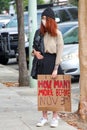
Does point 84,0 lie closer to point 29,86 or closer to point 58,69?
point 58,69

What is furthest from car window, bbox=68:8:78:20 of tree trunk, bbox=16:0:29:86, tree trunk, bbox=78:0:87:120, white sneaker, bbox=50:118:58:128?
white sneaker, bbox=50:118:58:128

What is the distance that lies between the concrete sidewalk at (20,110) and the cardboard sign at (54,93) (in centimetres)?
30

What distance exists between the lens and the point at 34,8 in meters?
12.1

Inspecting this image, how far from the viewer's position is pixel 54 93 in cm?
780

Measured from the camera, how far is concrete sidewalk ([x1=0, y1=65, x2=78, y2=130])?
7750mm

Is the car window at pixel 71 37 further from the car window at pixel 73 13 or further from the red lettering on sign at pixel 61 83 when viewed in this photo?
the red lettering on sign at pixel 61 83

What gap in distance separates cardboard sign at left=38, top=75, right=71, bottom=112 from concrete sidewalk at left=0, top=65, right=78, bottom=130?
0.30 meters

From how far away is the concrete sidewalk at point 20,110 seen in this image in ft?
25.4

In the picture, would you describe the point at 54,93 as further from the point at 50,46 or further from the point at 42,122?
the point at 50,46

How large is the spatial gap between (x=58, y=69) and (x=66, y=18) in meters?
15.0

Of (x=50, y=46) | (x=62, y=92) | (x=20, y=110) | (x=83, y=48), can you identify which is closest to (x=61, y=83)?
(x=62, y=92)

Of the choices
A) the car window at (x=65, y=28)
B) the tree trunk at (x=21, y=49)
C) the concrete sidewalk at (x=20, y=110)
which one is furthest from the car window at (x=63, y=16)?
the concrete sidewalk at (x=20, y=110)

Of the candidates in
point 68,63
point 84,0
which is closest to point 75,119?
point 84,0

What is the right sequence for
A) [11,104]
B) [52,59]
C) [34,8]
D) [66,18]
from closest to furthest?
[52,59], [11,104], [34,8], [66,18]
